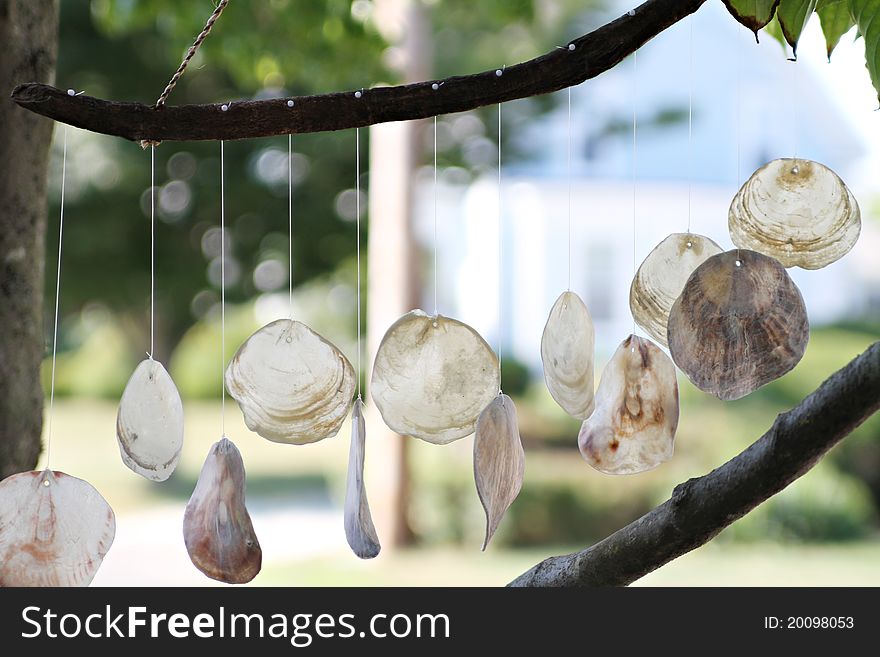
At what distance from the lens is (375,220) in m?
4.53

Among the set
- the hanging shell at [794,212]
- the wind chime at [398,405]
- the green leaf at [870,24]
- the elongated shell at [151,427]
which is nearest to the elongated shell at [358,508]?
the wind chime at [398,405]

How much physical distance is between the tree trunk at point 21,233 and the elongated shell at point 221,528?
31 cm

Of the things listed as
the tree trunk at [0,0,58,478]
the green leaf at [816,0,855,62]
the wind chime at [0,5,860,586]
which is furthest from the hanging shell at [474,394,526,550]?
the tree trunk at [0,0,58,478]

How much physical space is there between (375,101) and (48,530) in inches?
14.5

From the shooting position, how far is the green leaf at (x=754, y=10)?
565mm

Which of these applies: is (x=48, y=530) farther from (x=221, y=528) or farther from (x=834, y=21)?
(x=834, y=21)

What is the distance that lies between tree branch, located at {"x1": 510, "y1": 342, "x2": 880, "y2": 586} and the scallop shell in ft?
0.68

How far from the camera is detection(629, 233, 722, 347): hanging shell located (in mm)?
684

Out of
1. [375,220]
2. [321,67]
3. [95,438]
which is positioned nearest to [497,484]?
[321,67]

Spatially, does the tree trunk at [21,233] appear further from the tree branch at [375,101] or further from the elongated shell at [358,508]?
the elongated shell at [358,508]

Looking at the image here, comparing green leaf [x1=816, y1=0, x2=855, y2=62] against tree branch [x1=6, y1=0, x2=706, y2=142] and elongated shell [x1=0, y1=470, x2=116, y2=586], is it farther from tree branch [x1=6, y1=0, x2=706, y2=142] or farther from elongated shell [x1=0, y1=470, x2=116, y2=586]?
elongated shell [x1=0, y1=470, x2=116, y2=586]

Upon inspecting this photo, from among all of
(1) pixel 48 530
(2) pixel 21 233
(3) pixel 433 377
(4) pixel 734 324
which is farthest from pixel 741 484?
(2) pixel 21 233

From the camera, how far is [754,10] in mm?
566

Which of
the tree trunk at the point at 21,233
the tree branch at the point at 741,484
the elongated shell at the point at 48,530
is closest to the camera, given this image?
the tree branch at the point at 741,484
